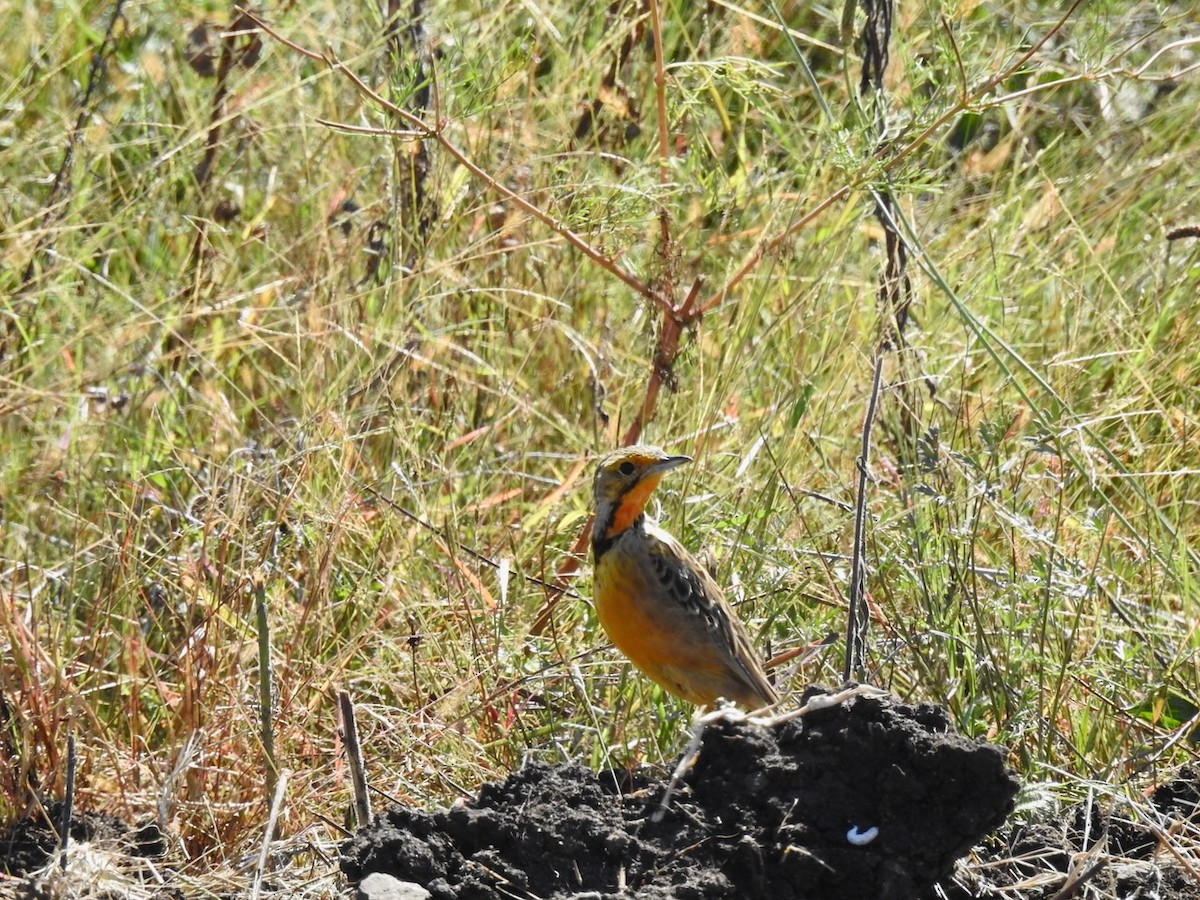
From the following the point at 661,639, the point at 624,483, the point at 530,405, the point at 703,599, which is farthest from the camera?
the point at 530,405

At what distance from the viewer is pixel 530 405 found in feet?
18.3

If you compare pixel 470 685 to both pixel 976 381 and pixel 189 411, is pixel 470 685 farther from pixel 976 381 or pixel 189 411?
pixel 976 381

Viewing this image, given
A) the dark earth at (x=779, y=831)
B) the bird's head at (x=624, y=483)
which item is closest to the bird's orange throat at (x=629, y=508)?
the bird's head at (x=624, y=483)

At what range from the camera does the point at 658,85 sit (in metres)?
4.95

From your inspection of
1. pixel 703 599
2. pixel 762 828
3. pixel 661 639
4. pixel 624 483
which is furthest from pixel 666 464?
pixel 762 828

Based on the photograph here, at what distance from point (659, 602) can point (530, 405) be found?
1.28 meters

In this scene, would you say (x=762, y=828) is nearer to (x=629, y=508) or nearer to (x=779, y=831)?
(x=779, y=831)

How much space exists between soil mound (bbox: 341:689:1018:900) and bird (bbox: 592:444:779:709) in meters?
0.88

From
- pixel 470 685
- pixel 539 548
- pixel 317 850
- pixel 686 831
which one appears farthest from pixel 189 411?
pixel 686 831

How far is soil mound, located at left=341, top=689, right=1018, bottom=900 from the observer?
10.6 ft

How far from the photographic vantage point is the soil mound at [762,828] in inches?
127

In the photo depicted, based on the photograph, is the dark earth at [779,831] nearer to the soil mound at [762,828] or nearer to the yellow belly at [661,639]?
the soil mound at [762,828]

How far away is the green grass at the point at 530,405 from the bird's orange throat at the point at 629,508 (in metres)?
0.20

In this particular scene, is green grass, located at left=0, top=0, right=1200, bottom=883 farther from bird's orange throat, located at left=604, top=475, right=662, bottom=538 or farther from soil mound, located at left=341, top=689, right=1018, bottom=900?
soil mound, located at left=341, top=689, right=1018, bottom=900
